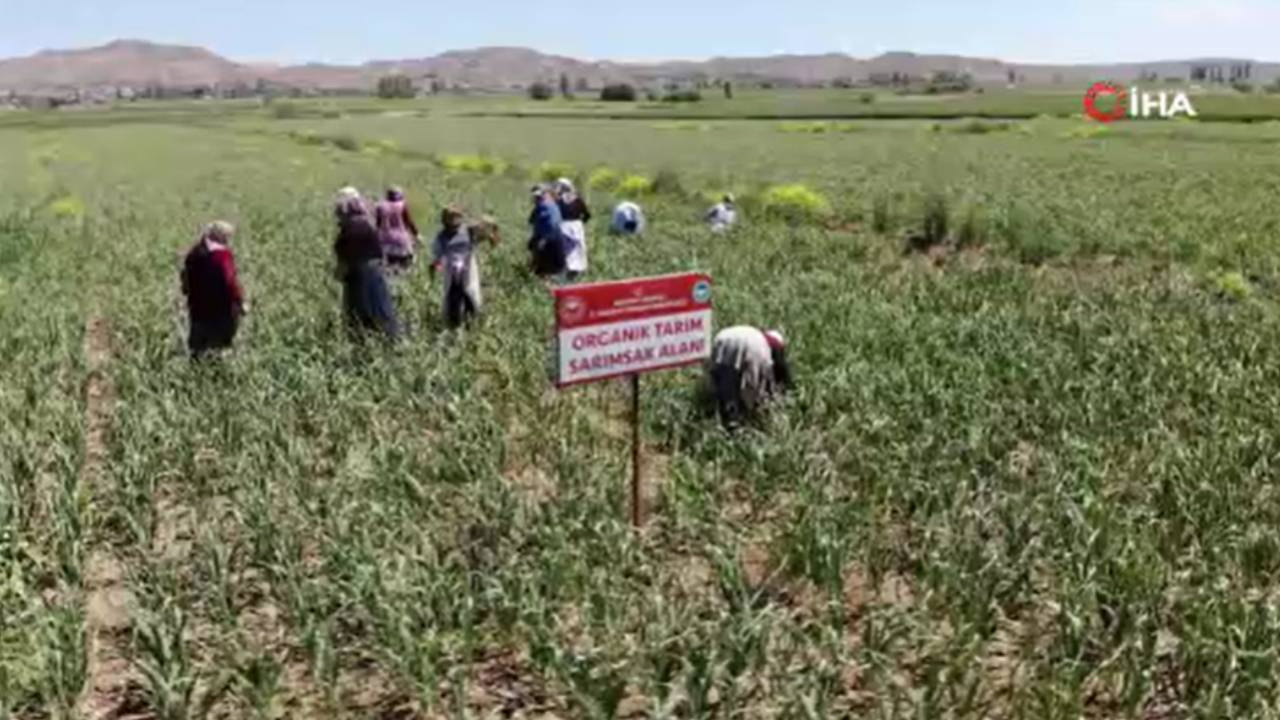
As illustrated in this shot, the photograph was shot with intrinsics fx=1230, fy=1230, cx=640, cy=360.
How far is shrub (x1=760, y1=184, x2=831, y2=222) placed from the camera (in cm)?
2252

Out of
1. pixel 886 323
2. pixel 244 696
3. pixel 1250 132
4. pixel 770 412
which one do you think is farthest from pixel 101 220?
pixel 1250 132

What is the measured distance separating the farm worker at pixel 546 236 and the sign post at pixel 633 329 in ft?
23.0

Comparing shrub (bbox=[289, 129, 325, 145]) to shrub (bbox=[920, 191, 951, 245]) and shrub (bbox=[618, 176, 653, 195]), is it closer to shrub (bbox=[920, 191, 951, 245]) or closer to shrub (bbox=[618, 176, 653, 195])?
shrub (bbox=[618, 176, 653, 195])

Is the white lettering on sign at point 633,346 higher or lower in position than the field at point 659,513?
higher

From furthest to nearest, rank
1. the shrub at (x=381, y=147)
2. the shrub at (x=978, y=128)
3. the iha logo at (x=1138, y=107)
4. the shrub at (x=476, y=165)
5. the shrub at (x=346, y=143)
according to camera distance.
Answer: the iha logo at (x=1138, y=107)
the shrub at (x=978, y=128)
the shrub at (x=346, y=143)
the shrub at (x=381, y=147)
the shrub at (x=476, y=165)


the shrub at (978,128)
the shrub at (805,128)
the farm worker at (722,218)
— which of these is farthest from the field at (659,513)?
the shrub at (805,128)

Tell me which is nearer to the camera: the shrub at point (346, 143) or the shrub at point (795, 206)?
the shrub at point (795, 206)

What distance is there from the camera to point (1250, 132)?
44.6 meters

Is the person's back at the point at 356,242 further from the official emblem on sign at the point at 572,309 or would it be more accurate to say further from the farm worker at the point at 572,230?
the official emblem on sign at the point at 572,309

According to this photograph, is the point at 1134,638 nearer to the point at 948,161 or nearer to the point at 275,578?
the point at 275,578

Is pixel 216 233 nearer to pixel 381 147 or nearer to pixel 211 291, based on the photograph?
pixel 211 291

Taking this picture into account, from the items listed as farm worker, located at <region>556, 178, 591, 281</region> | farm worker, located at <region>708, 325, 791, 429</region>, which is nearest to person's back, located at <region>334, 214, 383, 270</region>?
farm worker, located at <region>556, 178, 591, 281</region>

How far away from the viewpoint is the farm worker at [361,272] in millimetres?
10117

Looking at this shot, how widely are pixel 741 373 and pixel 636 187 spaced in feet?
70.9
